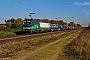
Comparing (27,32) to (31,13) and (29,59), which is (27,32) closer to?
(31,13)

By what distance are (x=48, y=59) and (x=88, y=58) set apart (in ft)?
8.00

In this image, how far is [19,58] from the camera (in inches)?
502

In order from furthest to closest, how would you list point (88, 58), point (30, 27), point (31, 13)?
point (31, 13) → point (30, 27) → point (88, 58)

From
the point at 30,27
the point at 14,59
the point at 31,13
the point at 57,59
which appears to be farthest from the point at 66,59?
the point at 31,13

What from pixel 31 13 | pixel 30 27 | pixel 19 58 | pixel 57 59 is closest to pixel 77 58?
pixel 57 59

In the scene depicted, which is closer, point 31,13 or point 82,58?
point 82,58

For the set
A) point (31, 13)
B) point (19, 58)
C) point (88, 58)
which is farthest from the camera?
point (31, 13)

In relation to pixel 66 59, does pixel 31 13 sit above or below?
above

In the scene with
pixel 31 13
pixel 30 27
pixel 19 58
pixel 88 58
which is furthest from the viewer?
pixel 31 13

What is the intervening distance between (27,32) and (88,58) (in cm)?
3314

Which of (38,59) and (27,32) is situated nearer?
(38,59)

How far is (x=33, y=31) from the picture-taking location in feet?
153

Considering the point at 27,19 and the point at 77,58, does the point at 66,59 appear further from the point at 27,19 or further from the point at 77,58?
the point at 27,19

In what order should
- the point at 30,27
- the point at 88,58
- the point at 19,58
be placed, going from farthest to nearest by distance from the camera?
the point at 30,27, the point at 19,58, the point at 88,58
